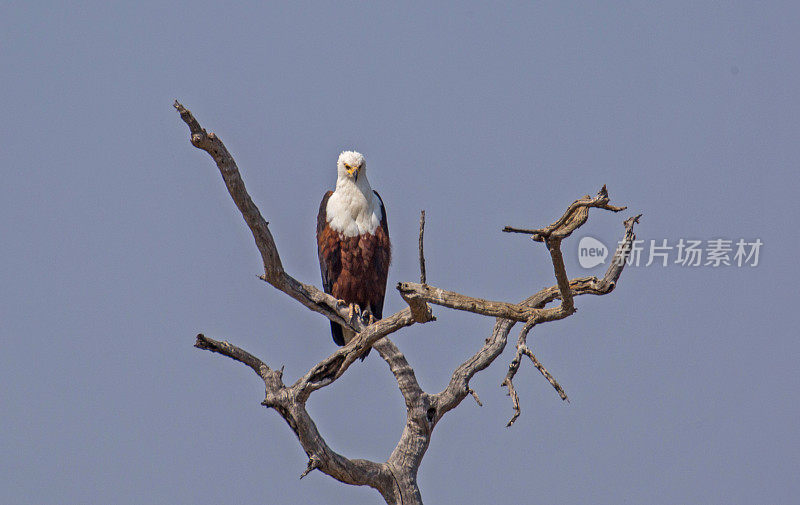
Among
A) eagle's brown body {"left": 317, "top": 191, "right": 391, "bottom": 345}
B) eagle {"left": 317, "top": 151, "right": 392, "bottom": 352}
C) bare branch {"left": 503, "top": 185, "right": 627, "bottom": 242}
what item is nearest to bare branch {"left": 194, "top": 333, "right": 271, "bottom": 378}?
eagle {"left": 317, "top": 151, "right": 392, "bottom": 352}

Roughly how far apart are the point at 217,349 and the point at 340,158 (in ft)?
8.91

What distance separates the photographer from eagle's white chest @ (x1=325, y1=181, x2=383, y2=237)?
792 centimetres

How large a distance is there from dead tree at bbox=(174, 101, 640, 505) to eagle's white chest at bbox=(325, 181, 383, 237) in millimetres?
986

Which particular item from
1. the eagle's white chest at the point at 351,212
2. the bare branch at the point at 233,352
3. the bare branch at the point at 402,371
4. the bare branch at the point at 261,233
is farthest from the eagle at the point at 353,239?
the bare branch at the point at 233,352

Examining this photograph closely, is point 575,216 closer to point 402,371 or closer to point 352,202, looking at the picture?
point 402,371

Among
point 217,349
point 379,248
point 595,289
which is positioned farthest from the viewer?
point 379,248

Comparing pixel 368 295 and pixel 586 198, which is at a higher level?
pixel 368 295

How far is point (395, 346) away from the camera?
6.82 metres

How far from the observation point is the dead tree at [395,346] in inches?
192

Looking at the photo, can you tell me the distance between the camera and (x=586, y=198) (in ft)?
14.5

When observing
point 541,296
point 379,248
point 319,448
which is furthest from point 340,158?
point 319,448

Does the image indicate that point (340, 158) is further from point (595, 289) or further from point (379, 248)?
point (595, 289)

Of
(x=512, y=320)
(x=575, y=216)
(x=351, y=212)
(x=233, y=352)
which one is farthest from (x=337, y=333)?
(x=575, y=216)

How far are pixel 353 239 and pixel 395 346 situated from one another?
1429 mm
